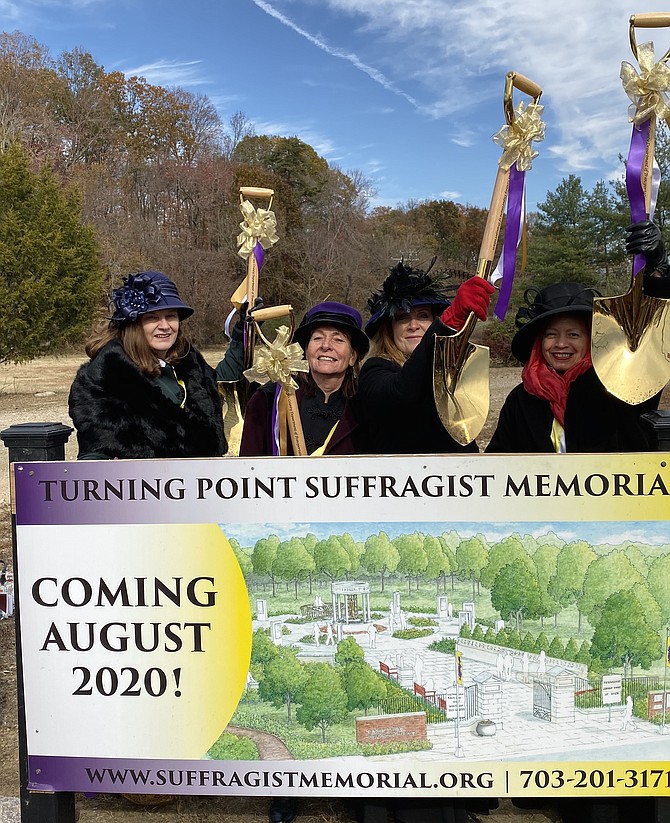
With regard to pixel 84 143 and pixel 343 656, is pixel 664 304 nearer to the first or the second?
pixel 343 656

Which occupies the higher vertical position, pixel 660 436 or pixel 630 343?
pixel 630 343

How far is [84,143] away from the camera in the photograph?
135 ft

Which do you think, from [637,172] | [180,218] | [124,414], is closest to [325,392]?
[124,414]

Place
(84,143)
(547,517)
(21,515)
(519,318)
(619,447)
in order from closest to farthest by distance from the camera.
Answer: (547,517), (21,515), (619,447), (519,318), (84,143)

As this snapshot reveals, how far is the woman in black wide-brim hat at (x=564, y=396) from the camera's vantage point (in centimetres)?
264

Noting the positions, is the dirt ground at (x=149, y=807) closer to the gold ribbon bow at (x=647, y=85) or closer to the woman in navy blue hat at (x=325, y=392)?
the woman in navy blue hat at (x=325, y=392)

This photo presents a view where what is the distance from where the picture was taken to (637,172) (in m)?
2.39

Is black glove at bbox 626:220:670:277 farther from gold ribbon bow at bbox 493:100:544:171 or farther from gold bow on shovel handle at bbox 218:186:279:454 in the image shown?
gold bow on shovel handle at bbox 218:186:279:454

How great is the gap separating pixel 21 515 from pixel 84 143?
144ft

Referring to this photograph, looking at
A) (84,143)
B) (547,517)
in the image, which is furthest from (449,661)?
(84,143)

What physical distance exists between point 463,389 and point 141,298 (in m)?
1.40

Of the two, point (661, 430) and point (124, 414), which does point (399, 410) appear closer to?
point (661, 430)

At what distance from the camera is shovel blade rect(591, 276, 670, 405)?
2.44 m

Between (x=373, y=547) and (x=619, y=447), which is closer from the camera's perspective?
(x=373, y=547)
